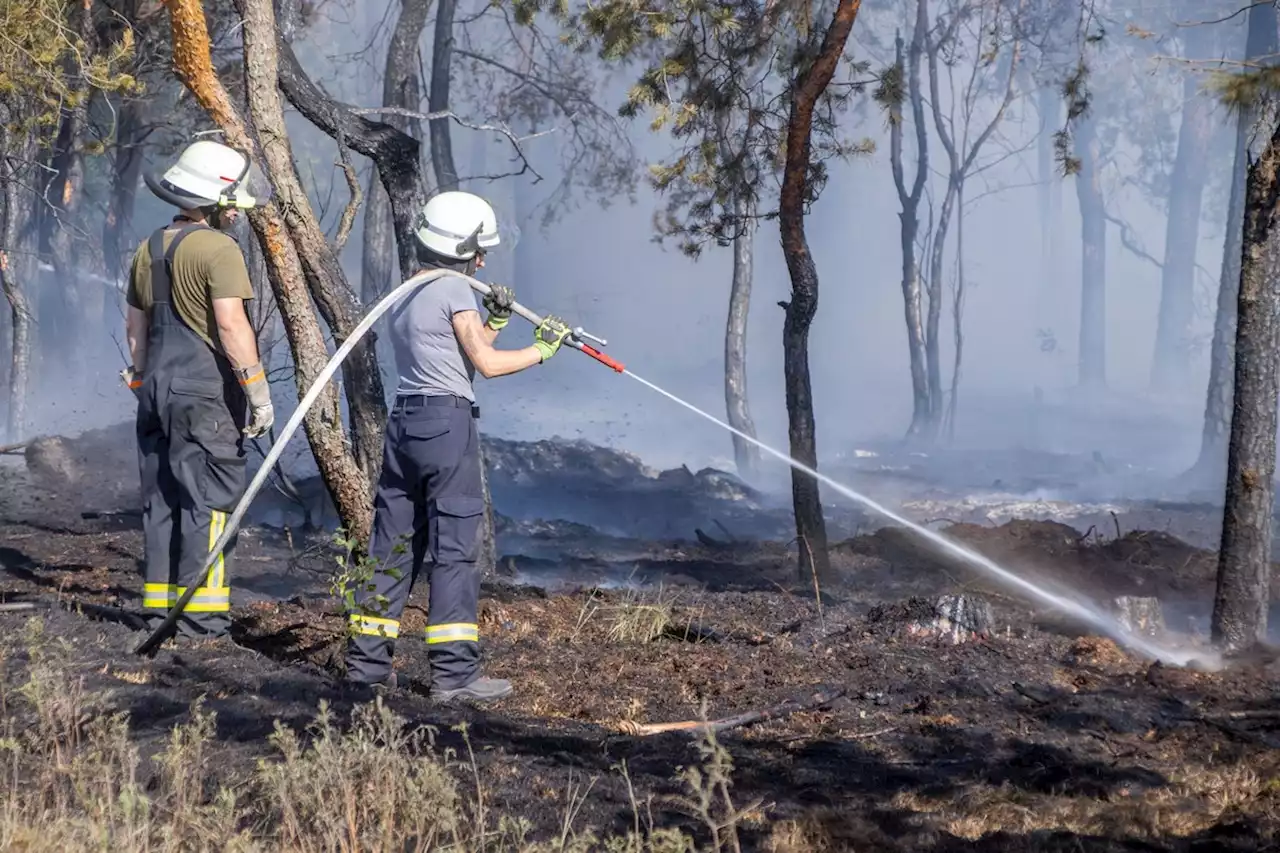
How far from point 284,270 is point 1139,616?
17.2 ft

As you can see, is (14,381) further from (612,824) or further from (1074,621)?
(612,824)

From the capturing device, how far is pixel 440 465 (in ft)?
16.3

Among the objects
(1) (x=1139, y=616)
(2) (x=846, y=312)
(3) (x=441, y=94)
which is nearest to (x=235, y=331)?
(1) (x=1139, y=616)

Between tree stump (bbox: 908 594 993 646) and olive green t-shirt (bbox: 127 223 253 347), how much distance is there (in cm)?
361

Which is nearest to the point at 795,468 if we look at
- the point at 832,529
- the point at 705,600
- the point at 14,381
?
the point at 705,600

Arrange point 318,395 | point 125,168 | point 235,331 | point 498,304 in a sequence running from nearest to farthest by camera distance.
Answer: point 498,304 < point 235,331 < point 318,395 < point 125,168

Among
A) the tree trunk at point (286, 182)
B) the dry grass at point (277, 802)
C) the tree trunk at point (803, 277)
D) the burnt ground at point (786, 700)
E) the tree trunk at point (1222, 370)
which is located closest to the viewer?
the dry grass at point (277, 802)

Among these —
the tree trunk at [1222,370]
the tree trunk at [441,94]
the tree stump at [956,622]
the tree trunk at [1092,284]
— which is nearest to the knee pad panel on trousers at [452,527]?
the tree stump at [956,622]

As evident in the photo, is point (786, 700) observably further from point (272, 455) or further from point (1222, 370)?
point (1222, 370)

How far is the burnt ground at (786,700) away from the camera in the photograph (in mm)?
3660

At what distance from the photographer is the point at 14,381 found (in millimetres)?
15281

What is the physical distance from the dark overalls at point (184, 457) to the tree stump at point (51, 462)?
886 centimetres

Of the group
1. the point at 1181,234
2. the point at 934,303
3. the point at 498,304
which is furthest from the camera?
the point at 1181,234

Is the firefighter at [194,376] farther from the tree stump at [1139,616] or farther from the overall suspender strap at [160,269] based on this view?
the tree stump at [1139,616]
